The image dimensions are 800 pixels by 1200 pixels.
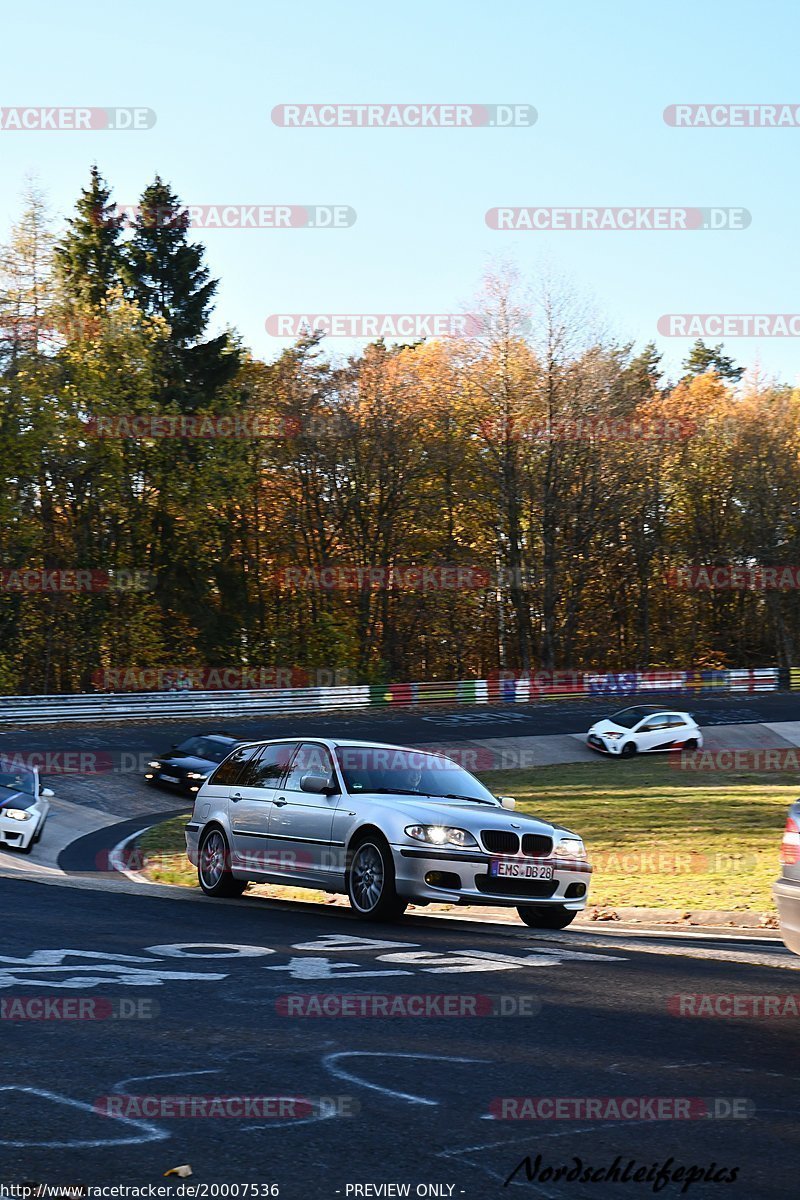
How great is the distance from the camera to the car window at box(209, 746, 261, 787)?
1357cm

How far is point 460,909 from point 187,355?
144 ft

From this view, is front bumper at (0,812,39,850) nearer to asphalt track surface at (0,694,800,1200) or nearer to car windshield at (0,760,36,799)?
car windshield at (0,760,36,799)

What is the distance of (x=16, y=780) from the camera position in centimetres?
2194

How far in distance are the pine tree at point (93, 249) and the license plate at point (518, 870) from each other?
151ft

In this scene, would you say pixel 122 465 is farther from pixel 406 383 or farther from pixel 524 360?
pixel 524 360

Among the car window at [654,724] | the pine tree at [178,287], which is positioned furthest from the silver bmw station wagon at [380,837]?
the pine tree at [178,287]

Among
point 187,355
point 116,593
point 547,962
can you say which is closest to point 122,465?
point 116,593

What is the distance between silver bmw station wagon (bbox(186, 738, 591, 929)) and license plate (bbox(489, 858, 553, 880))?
0.01 metres

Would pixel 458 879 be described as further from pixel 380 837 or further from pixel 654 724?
pixel 654 724

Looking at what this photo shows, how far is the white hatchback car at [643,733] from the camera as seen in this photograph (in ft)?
121

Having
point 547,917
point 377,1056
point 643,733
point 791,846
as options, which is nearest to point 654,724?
point 643,733

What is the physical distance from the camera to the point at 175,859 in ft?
64.5

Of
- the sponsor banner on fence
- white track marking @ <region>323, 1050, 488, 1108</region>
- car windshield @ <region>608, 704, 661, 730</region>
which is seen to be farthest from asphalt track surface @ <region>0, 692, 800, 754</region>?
white track marking @ <region>323, 1050, 488, 1108</region>

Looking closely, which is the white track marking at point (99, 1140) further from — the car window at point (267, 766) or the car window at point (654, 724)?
the car window at point (654, 724)
